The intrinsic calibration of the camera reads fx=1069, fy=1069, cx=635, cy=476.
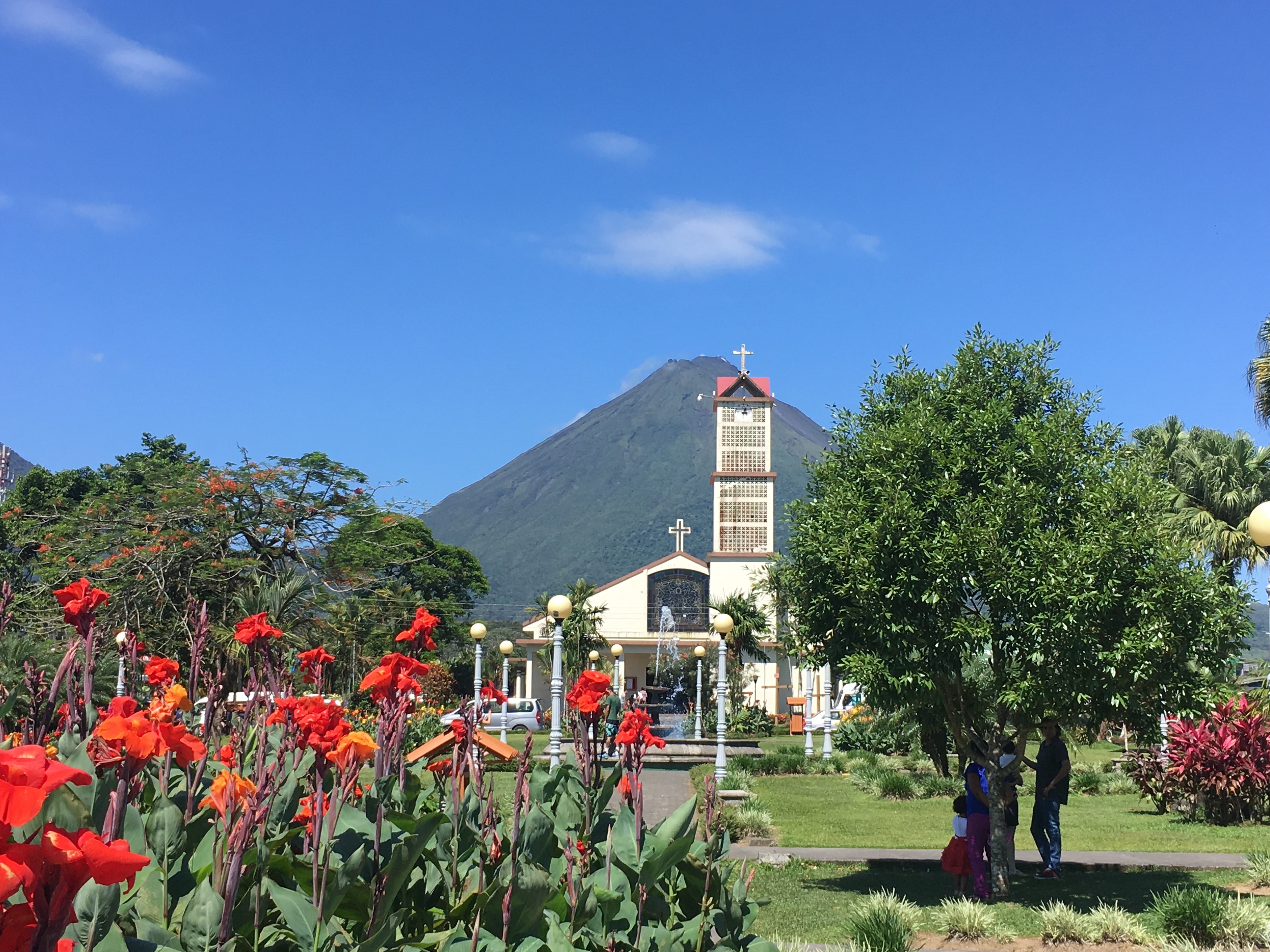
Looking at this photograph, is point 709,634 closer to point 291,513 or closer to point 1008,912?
point 291,513

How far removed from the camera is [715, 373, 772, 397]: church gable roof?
59125mm

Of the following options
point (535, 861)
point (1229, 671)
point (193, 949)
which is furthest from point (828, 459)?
point (1229, 671)

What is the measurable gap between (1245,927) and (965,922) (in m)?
1.95

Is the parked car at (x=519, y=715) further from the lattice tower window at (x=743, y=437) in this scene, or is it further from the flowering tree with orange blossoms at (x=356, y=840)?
the flowering tree with orange blossoms at (x=356, y=840)

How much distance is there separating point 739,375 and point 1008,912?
50822 millimetres

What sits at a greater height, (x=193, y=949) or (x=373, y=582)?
(x=373, y=582)

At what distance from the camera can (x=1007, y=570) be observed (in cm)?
936

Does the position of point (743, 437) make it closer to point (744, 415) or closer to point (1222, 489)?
point (744, 415)

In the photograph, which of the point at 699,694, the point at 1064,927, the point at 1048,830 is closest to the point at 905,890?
the point at 1048,830

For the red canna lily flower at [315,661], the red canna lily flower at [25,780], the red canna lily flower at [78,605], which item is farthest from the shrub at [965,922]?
the red canna lily flower at [25,780]

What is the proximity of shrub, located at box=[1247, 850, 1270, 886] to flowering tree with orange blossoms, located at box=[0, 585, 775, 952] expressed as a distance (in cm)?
854

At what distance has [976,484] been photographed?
10.1m

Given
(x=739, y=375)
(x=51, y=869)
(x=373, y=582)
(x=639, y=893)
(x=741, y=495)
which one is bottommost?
(x=639, y=893)

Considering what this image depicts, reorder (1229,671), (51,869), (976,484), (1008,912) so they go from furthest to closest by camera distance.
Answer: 1. (1229,671)
2. (976,484)
3. (1008,912)
4. (51,869)
